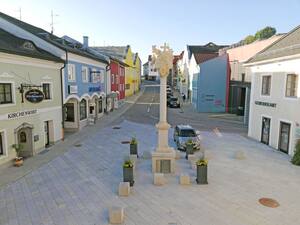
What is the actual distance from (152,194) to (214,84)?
27344mm

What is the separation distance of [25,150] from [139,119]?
15675 millimetres

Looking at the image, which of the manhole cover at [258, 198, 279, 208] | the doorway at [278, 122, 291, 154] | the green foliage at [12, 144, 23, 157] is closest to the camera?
the manhole cover at [258, 198, 279, 208]

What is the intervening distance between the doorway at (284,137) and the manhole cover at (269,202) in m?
7.89

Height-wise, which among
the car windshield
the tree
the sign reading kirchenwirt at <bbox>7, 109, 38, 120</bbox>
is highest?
the tree

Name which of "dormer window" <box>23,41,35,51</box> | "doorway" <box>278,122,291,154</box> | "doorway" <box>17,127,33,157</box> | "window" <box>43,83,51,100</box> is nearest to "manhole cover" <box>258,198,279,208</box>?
"doorway" <box>278,122,291,154</box>

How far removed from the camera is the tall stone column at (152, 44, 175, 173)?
12.4m

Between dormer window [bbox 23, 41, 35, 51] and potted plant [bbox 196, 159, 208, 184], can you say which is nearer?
potted plant [bbox 196, 159, 208, 184]

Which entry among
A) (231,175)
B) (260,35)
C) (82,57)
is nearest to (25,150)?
(82,57)

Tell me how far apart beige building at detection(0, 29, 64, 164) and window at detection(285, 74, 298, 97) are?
1598cm

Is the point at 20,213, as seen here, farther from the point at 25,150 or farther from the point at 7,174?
the point at 25,150

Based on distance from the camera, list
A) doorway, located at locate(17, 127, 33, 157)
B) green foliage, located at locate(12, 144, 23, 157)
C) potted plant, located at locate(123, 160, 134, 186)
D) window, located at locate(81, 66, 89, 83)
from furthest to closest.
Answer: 1. window, located at locate(81, 66, 89, 83)
2. doorway, located at locate(17, 127, 33, 157)
3. green foliage, located at locate(12, 144, 23, 157)
4. potted plant, located at locate(123, 160, 134, 186)

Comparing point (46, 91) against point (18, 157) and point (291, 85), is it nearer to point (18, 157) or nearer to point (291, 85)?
point (18, 157)

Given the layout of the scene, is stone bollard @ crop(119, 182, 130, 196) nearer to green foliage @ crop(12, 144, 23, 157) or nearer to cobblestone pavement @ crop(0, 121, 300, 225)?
cobblestone pavement @ crop(0, 121, 300, 225)

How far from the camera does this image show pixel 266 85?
19.1m
